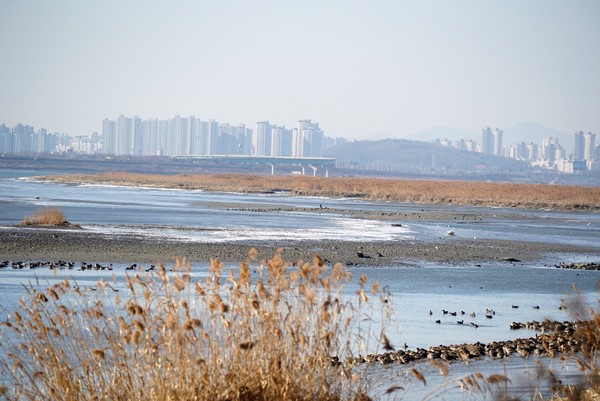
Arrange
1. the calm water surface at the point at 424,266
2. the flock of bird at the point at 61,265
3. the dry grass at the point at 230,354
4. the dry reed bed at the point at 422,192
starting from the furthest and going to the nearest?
the dry reed bed at the point at 422,192 → the flock of bird at the point at 61,265 → the calm water surface at the point at 424,266 → the dry grass at the point at 230,354

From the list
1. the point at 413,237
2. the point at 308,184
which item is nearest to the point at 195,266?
the point at 413,237

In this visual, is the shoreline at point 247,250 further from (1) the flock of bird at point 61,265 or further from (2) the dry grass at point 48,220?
(2) the dry grass at point 48,220

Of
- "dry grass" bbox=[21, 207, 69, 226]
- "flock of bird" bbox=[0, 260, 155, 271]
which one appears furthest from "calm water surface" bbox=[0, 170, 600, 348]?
"dry grass" bbox=[21, 207, 69, 226]

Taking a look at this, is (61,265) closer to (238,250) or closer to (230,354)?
(238,250)

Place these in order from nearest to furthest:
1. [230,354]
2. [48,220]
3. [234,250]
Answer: [230,354] < [234,250] < [48,220]

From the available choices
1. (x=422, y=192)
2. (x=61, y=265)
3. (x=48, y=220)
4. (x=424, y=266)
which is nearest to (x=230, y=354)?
(x=61, y=265)

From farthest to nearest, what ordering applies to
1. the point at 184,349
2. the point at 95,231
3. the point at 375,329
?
1. the point at 95,231
2. the point at 375,329
3. the point at 184,349

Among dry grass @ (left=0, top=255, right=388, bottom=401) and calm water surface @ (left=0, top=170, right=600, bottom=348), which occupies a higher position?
dry grass @ (left=0, top=255, right=388, bottom=401)

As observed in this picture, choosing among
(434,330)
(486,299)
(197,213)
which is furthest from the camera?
(197,213)

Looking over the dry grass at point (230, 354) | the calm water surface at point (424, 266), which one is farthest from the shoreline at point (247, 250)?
the dry grass at point (230, 354)

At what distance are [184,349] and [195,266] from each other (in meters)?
19.1

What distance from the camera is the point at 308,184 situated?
374 ft

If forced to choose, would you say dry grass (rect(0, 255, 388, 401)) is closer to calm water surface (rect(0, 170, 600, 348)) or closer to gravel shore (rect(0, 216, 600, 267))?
calm water surface (rect(0, 170, 600, 348))

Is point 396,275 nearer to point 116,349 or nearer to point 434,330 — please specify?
point 434,330
